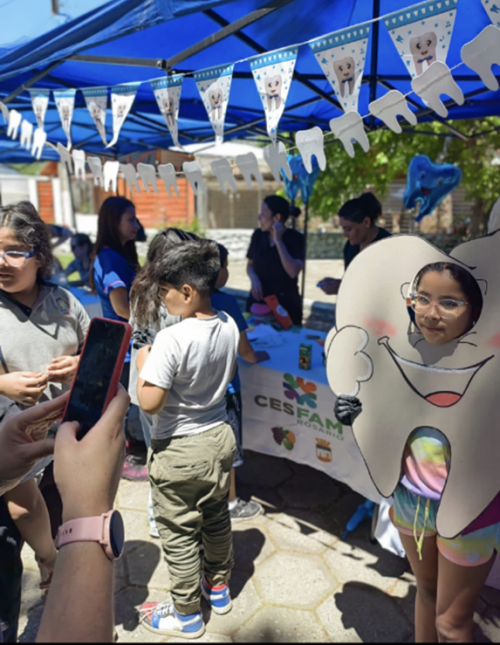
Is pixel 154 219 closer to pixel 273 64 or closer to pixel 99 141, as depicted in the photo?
pixel 99 141

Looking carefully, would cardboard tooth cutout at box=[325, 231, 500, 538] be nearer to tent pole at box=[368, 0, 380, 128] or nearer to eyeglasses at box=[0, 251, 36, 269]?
eyeglasses at box=[0, 251, 36, 269]

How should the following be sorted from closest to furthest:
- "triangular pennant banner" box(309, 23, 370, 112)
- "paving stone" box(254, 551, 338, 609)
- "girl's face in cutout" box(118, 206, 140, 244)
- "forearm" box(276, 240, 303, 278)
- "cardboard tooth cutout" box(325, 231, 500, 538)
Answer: "cardboard tooth cutout" box(325, 231, 500, 538) < "triangular pennant banner" box(309, 23, 370, 112) < "paving stone" box(254, 551, 338, 609) < "girl's face in cutout" box(118, 206, 140, 244) < "forearm" box(276, 240, 303, 278)

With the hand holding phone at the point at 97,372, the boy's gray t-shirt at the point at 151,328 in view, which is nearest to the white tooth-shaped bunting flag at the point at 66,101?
the boy's gray t-shirt at the point at 151,328

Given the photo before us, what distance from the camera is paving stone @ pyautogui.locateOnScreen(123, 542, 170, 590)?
2137 millimetres

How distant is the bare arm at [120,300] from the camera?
8.33 feet

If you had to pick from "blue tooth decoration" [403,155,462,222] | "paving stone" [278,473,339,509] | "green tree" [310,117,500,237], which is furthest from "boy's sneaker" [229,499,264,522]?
"green tree" [310,117,500,237]

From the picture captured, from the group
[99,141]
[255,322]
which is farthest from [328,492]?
[99,141]

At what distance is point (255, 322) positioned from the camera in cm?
346

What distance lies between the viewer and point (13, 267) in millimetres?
1635

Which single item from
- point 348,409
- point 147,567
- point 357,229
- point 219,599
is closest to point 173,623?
point 219,599

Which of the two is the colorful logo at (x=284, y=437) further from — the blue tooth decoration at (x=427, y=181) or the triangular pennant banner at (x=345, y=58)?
the blue tooth decoration at (x=427, y=181)

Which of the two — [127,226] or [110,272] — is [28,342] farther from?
[127,226]

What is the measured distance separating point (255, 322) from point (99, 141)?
496cm

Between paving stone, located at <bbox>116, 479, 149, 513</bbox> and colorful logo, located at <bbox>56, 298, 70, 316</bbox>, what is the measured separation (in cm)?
144
